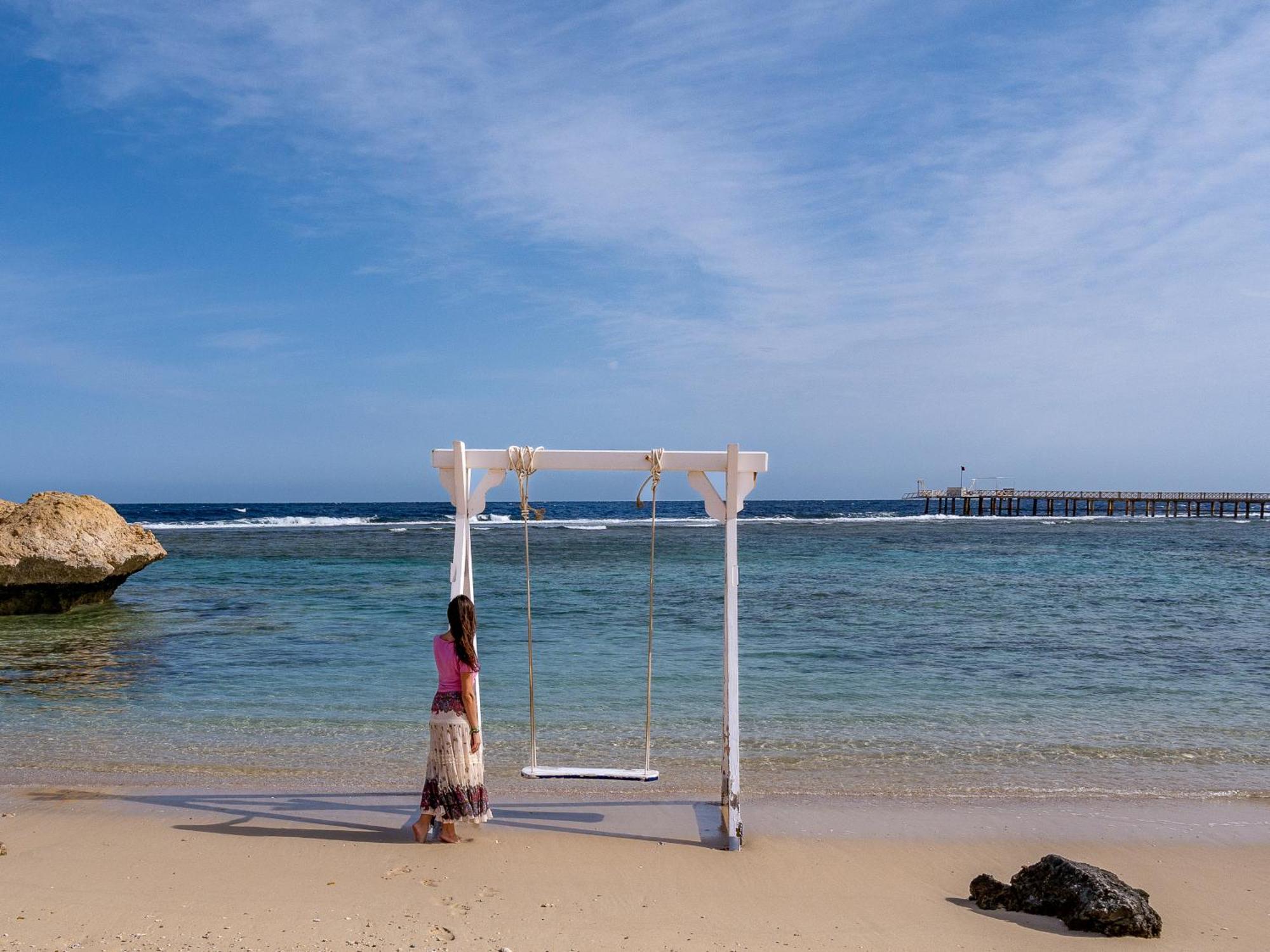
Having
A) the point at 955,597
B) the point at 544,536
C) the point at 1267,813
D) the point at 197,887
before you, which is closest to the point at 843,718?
the point at 1267,813

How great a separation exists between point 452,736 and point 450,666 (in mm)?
413

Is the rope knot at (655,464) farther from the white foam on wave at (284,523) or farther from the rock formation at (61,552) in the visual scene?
the white foam on wave at (284,523)

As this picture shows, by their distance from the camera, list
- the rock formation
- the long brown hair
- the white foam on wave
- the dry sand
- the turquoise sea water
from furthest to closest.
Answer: the white foam on wave, the rock formation, the turquoise sea water, the long brown hair, the dry sand

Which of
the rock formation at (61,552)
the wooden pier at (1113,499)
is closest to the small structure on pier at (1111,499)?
the wooden pier at (1113,499)

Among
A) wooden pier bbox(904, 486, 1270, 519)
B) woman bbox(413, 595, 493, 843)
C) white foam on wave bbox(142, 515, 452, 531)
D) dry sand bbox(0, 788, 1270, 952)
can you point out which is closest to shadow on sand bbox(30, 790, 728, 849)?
dry sand bbox(0, 788, 1270, 952)

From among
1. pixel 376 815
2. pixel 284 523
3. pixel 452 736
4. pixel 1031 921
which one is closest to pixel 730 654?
pixel 452 736

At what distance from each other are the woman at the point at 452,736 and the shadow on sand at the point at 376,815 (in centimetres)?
29

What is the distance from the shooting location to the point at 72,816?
5.85 m

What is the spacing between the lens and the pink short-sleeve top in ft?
17.9

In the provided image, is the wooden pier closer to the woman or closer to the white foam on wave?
the white foam on wave

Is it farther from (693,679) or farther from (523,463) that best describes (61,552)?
(523,463)

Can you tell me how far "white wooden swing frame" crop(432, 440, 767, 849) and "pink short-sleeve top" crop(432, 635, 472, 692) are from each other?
15.2 inches

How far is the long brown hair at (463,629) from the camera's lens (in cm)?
539

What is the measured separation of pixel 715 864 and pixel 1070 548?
3560 centimetres
